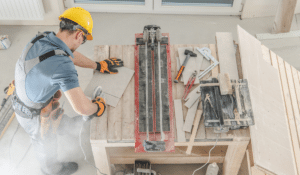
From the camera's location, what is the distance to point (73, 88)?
6.73 ft

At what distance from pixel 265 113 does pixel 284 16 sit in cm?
231

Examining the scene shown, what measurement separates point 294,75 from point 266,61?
1.92 feet

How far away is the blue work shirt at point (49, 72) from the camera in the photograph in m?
2.01

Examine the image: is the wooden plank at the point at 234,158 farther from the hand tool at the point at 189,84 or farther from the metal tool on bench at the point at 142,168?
the metal tool on bench at the point at 142,168

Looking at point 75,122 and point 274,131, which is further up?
point 75,122

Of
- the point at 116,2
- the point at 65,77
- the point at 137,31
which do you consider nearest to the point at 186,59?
the point at 65,77

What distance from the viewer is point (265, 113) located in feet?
7.95

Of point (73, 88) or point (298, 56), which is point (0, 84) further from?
point (298, 56)

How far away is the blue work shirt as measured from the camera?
79.0 inches

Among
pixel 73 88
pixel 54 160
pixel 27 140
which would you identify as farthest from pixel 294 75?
pixel 27 140

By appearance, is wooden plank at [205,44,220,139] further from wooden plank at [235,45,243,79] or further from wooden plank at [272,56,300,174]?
wooden plank at [272,56,300,174]

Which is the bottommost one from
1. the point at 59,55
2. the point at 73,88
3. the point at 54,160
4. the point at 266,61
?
the point at 54,160

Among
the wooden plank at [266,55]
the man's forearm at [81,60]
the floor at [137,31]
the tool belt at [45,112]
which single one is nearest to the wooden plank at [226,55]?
the wooden plank at [266,55]

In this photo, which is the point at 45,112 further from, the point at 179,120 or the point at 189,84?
the point at 189,84
